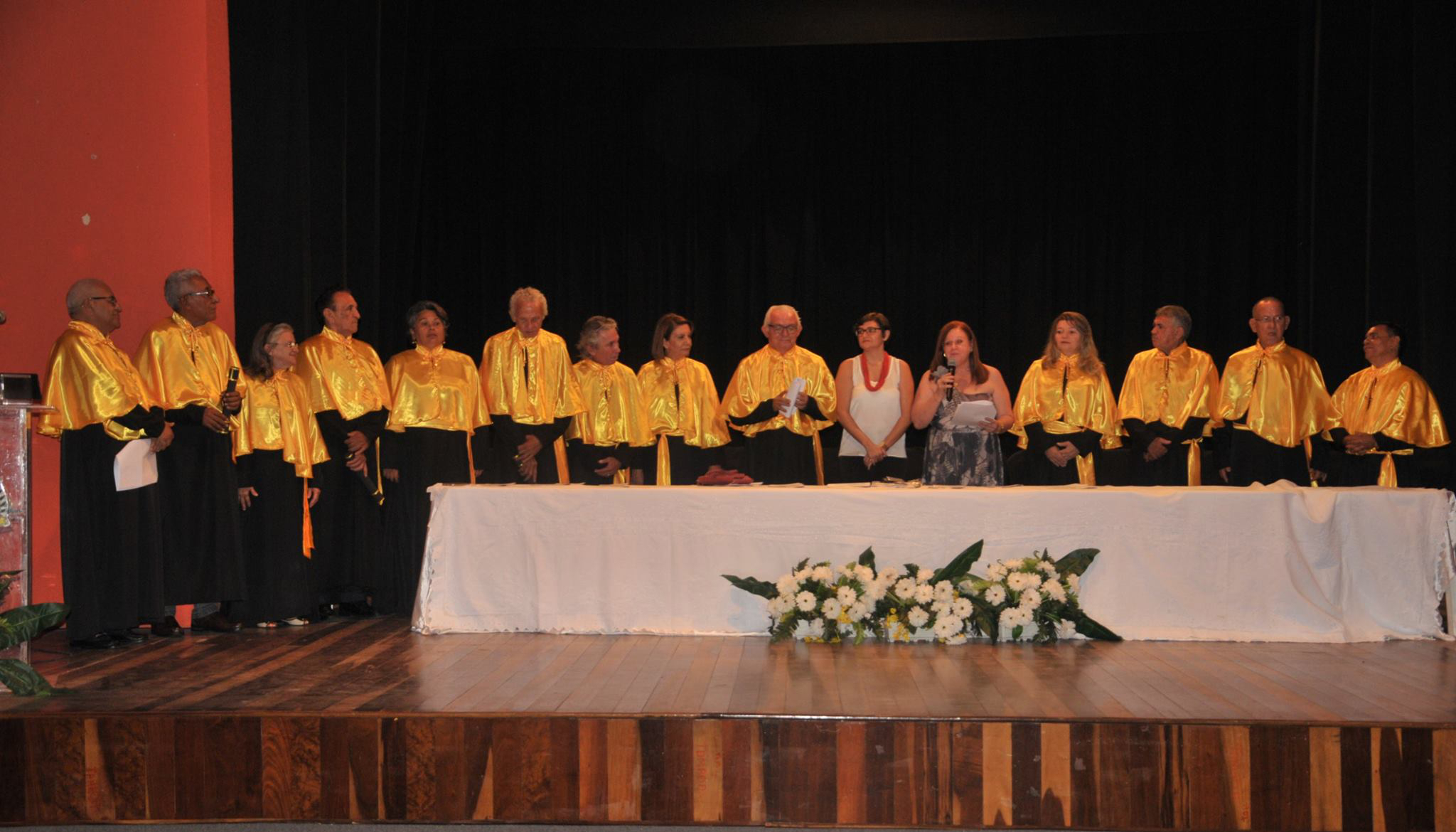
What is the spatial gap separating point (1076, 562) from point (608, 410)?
278 centimetres

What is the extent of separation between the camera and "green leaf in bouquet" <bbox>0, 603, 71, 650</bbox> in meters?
3.88

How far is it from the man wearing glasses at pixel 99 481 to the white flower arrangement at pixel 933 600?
264 centimetres

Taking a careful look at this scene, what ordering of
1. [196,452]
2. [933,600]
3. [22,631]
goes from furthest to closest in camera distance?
[196,452] → [933,600] → [22,631]

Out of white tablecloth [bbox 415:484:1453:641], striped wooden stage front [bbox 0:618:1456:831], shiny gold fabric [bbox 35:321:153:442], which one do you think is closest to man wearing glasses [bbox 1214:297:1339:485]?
white tablecloth [bbox 415:484:1453:641]

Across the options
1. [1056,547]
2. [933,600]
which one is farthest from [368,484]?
[1056,547]

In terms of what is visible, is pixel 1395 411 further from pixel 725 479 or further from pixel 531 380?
pixel 531 380

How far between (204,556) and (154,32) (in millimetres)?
2650

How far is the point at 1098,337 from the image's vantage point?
8.46 metres

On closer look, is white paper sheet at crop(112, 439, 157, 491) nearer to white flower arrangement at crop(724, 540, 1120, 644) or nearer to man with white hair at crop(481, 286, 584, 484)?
man with white hair at crop(481, 286, 584, 484)

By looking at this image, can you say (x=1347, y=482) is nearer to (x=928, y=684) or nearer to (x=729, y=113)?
(x=928, y=684)

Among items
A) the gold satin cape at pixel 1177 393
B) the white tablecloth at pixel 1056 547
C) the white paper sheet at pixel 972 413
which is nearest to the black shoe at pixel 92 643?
the white tablecloth at pixel 1056 547

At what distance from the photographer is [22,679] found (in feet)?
12.3

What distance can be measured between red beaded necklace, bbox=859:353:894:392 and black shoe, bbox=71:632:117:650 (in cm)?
403

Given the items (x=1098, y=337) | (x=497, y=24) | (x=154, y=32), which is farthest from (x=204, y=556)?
(x=1098, y=337)
